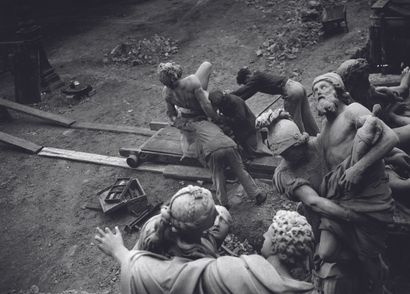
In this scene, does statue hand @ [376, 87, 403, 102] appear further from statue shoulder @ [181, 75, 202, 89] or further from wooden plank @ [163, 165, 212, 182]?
wooden plank @ [163, 165, 212, 182]

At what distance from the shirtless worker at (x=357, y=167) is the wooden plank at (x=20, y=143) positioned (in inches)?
288

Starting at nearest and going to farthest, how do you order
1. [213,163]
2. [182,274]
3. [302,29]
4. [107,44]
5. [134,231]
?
1. [182,274]
2. [213,163]
3. [134,231]
4. [302,29]
5. [107,44]

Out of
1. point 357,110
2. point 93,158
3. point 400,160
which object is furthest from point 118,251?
point 93,158

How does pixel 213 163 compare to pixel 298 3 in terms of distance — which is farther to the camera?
pixel 298 3

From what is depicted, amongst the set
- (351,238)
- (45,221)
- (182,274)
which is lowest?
(45,221)

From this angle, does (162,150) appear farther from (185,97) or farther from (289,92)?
(289,92)

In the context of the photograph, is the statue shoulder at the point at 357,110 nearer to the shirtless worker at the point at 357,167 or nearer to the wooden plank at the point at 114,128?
the shirtless worker at the point at 357,167

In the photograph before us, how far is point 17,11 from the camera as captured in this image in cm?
1223

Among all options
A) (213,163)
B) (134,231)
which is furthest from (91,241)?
(213,163)

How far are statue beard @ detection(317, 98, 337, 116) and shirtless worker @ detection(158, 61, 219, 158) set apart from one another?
2.96 meters

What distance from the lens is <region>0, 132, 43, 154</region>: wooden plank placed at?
9.49 m

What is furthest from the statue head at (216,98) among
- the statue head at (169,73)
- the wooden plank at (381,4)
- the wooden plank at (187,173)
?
the wooden plank at (381,4)

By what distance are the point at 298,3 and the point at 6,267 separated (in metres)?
10.8

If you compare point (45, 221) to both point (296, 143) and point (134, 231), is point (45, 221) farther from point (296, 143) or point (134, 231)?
point (296, 143)
